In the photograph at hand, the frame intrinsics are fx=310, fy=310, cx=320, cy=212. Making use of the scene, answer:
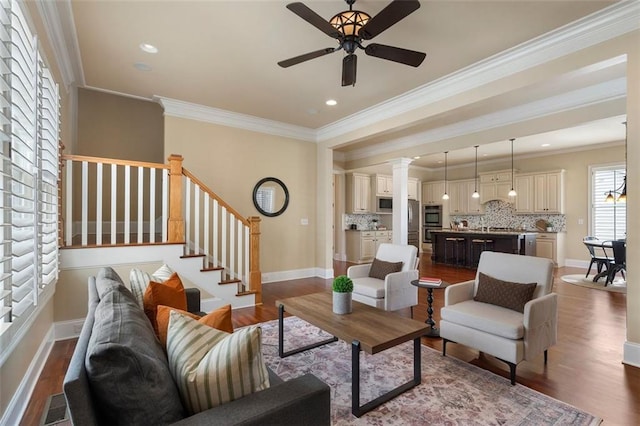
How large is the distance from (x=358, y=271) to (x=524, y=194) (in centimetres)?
642

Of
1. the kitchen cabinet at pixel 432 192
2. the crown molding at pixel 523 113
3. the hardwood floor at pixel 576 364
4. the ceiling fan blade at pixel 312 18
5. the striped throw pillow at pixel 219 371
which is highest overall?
the crown molding at pixel 523 113

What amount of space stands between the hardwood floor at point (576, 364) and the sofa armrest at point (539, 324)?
24cm

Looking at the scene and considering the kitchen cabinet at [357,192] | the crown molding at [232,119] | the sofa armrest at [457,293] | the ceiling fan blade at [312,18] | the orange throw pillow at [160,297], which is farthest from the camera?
the kitchen cabinet at [357,192]

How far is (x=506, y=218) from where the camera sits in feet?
A: 28.9

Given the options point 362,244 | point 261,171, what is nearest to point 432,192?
point 362,244

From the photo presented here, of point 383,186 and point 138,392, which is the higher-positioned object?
point 383,186

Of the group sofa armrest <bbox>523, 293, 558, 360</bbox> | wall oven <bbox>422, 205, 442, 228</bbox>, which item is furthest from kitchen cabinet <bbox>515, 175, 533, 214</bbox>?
sofa armrest <bbox>523, 293, 558, 360</bbox>

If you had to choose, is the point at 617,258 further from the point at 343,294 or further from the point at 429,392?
the point at 343,294

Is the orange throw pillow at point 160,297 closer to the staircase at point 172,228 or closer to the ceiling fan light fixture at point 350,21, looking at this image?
the staircase at point 172,228

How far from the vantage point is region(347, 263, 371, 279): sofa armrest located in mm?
4047

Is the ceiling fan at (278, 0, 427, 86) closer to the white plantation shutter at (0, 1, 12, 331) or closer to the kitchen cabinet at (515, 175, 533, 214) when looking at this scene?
the white plantation shutter at (0, 1, 12, 331)

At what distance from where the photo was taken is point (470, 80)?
368 cm

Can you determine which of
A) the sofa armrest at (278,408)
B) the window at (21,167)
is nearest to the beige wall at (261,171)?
the window at (21,167)

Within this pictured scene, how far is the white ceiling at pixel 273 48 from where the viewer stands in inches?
104
